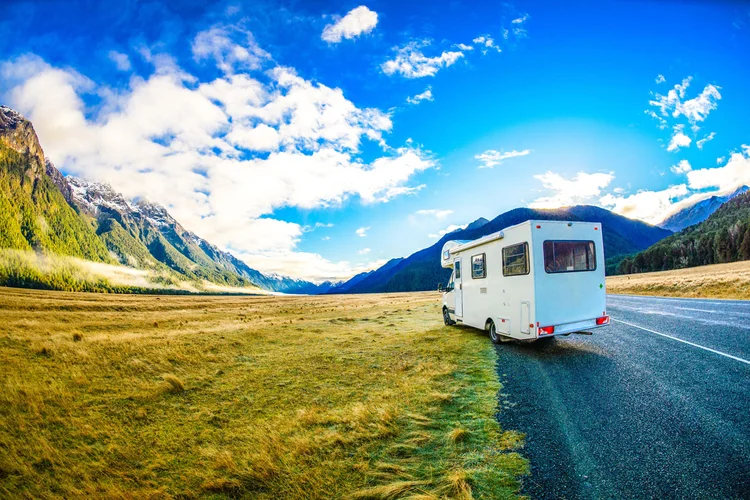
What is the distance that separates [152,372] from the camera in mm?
11039

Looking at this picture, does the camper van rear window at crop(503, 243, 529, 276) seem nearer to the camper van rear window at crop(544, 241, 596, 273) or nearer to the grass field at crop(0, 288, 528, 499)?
the camper van rear window at crop(544, 241, 596, 273)

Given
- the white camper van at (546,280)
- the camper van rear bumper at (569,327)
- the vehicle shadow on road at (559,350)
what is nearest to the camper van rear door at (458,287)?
the white camper van at (546,280)

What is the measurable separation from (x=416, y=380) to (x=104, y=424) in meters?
7.28

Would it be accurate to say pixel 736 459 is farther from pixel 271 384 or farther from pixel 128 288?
pixel 128 288

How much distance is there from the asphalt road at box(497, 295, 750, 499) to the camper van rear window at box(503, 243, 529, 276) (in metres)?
2.92

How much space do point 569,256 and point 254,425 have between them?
11038 mm

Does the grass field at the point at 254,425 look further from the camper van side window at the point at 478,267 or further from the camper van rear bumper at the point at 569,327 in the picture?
the camper van side window at the point at 478,267

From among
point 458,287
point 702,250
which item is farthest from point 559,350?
point 702,250

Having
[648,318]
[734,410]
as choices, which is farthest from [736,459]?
[648,318]

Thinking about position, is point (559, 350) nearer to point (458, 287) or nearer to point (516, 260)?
point (516, 260)

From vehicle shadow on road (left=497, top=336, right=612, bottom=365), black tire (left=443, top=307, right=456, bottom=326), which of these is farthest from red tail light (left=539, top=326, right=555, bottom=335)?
black tire (left=443, top=307, right=456, bottom=326)

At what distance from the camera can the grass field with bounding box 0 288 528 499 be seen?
4.82m

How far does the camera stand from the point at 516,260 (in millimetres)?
11984

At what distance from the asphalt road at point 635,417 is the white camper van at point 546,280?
1068mm
